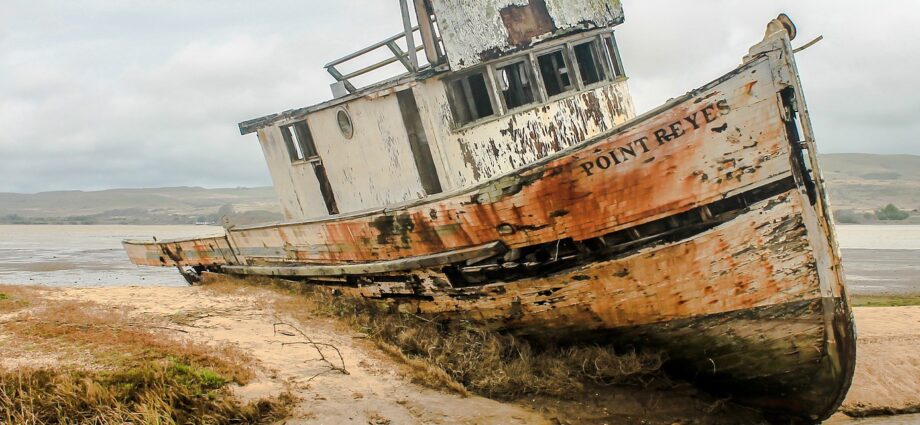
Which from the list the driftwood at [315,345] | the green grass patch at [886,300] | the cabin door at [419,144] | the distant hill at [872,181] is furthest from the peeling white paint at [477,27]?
the distant hill at [872,181]

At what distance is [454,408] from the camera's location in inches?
183

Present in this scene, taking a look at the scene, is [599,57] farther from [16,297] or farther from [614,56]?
[16,297]

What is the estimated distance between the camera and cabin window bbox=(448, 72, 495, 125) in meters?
6.50

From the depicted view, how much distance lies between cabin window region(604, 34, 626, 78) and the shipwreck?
1.1 inches

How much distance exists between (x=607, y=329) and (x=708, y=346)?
793 mm

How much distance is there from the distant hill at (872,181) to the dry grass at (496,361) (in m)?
29.2

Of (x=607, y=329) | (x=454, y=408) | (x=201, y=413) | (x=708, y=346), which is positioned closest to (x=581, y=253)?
(x=607, y=329)

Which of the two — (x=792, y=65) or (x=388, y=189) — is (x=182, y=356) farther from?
(x=792, y=65)

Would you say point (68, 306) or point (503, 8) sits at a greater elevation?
point (503, 8)

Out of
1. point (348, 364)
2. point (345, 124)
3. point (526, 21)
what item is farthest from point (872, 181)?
point (348, 364)

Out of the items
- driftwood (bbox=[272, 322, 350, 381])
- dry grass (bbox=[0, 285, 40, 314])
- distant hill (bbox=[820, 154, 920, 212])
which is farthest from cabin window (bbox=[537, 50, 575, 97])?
distant hill (bbox=[820, 154, 920, 212])

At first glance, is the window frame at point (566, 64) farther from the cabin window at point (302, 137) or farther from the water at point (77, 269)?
the water at point (77, 269)

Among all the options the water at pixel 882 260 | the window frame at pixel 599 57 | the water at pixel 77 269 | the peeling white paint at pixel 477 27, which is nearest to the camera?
the peeling white paint at pixel 477 27

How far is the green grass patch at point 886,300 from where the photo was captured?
1011 centimetres
